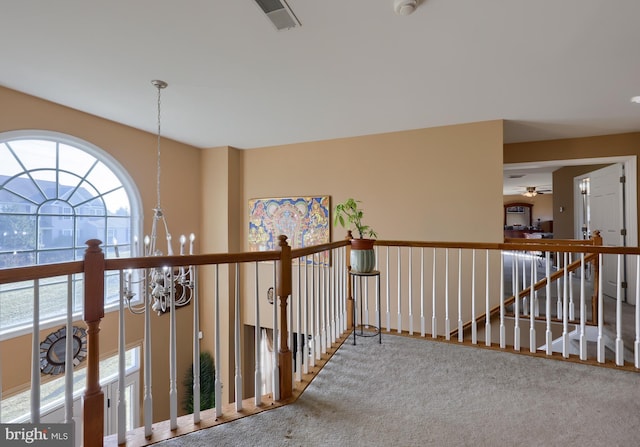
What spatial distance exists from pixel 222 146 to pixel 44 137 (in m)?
2.21

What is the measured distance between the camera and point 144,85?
2758mm

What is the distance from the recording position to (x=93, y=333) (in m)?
1.39

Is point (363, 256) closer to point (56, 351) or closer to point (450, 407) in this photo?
point (450, 407)

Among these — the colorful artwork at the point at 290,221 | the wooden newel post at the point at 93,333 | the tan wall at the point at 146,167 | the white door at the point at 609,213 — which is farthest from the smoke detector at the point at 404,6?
the white door at the point at 609,213

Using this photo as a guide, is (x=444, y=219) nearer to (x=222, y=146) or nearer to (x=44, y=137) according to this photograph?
(x=222, y=146)

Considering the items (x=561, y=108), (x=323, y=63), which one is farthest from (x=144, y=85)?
(x=561, y=108)

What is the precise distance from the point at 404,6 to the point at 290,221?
3392mm

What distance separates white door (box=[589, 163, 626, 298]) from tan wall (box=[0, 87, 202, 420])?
6269mm

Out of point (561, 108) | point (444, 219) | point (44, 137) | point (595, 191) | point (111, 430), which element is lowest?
point (111, 430)

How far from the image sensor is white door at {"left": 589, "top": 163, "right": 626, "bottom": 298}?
4.25 meters

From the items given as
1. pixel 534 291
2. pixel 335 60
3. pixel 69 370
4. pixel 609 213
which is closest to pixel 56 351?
pixel 69 370

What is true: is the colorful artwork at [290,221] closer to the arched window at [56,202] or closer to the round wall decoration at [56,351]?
the arched window at [56,202]

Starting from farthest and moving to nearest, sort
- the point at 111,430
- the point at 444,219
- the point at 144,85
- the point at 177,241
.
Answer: the point at 177,241 → the point at 444,219 → the point at 111,430 → the point at 144,85

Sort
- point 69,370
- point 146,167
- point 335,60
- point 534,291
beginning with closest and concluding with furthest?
point 69,370, point 335,60, point 534,291, point 146,167
